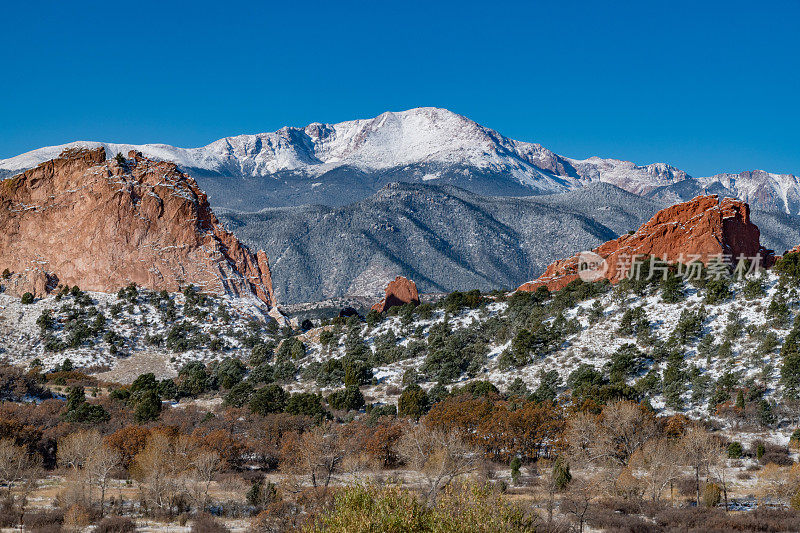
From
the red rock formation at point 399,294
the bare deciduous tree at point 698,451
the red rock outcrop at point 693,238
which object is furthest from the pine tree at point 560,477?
the red rock formation at point 399,294

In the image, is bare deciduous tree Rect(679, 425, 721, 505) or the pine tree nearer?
bare deciduous tree Rect(679, 425, 721, 505)

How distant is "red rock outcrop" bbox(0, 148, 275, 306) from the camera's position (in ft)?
330

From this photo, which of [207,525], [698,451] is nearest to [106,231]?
[207,525]

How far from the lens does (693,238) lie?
83562 mm

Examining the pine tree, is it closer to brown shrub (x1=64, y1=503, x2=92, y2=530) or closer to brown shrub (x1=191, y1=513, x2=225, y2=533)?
brown shrub (x1=191, y1=513, x2=225, y2=533)

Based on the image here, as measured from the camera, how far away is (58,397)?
67500 millimetres

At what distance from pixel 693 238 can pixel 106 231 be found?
86401 mm

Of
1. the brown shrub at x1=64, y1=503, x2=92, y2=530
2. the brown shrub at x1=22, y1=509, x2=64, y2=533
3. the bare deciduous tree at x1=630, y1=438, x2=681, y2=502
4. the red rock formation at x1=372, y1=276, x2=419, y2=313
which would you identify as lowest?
the brown shrub at x1=22, y1=509, x2=64, y2=533

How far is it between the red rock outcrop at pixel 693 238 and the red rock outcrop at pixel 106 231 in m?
59.5

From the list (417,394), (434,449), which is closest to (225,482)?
(434,449)

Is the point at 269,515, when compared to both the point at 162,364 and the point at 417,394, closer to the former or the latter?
the point at 417,394

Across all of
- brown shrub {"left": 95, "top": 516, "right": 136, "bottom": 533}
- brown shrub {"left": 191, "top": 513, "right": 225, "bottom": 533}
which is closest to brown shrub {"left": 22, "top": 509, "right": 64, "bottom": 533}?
brown shrub {"left": 95, "top": 516, "right": 136, "bottom": 533}

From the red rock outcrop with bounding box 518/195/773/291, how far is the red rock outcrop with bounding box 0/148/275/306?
59.5 m

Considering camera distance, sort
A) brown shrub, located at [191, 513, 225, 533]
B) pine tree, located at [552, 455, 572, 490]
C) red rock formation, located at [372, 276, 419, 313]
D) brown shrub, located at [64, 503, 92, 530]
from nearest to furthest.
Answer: brown shrub, located at [64, 503, 92, 530]
brown shrub, located at [191, 513, 225, 533]
pine tree, located at [552, 455, 572, 490]
red rock formation, located at [372, 276, 419, 313]
